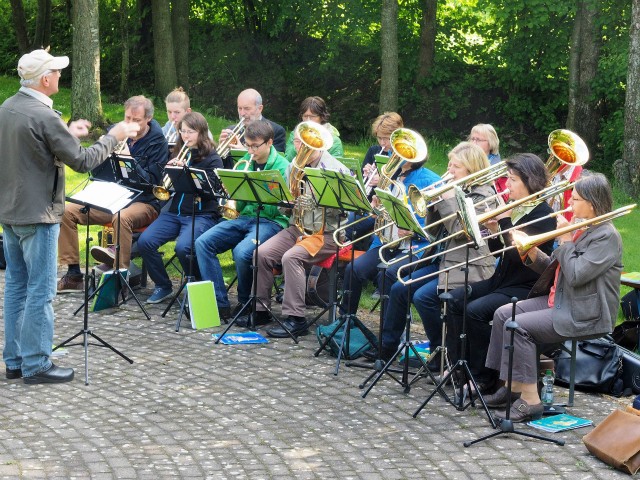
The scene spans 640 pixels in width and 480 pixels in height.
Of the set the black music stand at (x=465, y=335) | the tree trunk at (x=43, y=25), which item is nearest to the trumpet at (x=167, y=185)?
the black music stand at (x=465, y=335)

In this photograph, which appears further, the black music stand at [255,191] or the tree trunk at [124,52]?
the tree trunk at [124,52]

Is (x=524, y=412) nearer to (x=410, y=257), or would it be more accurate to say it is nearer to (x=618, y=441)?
(x=618, y=441)

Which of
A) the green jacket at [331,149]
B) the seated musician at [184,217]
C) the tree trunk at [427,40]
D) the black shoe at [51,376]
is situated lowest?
the black shoe at [51,376]

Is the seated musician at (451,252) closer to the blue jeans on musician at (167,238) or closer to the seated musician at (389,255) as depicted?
the seated musician at (389,255)

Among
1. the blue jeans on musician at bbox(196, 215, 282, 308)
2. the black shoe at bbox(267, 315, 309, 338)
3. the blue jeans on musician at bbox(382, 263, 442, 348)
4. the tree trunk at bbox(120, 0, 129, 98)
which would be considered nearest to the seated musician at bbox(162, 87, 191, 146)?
the blue jeans on musician at bbox(196, 215, 282, 308)

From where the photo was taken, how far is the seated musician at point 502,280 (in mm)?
6512

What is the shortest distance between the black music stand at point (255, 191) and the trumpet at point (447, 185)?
1.26m

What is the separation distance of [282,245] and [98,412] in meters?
2.66

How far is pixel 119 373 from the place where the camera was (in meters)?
6.99

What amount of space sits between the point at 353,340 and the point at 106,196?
7.33ft

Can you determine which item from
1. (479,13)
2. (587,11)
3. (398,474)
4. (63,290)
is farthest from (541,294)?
(479,13)

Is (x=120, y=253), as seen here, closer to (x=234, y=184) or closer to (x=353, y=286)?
(x=234, y=184)

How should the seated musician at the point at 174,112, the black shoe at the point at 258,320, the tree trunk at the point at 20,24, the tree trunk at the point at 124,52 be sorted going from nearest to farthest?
the black shoe at the point at 258,320 → the seated musician at the point at 174,112 → the tree trunk at the point at 124,52 → the tree trunk at the point at 20,24

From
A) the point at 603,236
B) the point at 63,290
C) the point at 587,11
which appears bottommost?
the point at 63,290
